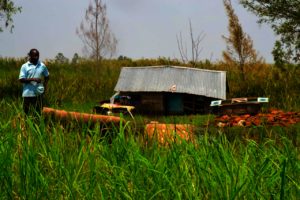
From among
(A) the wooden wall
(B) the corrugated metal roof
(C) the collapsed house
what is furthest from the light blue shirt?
(A) the wooden wall

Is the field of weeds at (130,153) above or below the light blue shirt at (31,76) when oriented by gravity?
below

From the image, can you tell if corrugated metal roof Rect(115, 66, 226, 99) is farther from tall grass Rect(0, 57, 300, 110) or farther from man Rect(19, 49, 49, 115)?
man Rect(19, 49, 49, 115)

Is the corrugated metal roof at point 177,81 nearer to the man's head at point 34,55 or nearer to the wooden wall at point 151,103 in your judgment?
the wooden wall at point 151,103

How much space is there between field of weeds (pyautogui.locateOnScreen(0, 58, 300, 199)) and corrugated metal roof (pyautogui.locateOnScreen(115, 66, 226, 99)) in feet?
7.07

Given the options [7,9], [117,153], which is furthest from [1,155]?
[7,9]

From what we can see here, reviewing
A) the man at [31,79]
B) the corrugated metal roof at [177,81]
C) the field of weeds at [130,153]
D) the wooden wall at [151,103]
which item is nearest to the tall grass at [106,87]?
the field of weeds at [130,153]

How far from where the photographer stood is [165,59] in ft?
90.8

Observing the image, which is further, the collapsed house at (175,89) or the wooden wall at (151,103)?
the wooden wall at (151,103)

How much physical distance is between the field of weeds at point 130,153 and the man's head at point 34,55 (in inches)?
44.9

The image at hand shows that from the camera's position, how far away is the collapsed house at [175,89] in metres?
15.6

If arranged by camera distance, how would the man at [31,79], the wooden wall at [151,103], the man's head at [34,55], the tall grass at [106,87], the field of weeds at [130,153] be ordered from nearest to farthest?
the field of weeds at [130,153], the man at [31,79], the man's head at [34,55], the tall grass at [106,87], the wooden wall at [151,103]

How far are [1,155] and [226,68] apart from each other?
23.2 metres

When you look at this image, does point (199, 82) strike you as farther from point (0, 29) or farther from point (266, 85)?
point (0, 29)

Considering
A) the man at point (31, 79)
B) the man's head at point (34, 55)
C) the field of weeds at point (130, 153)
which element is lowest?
the field of weeds at point (130, 153)
